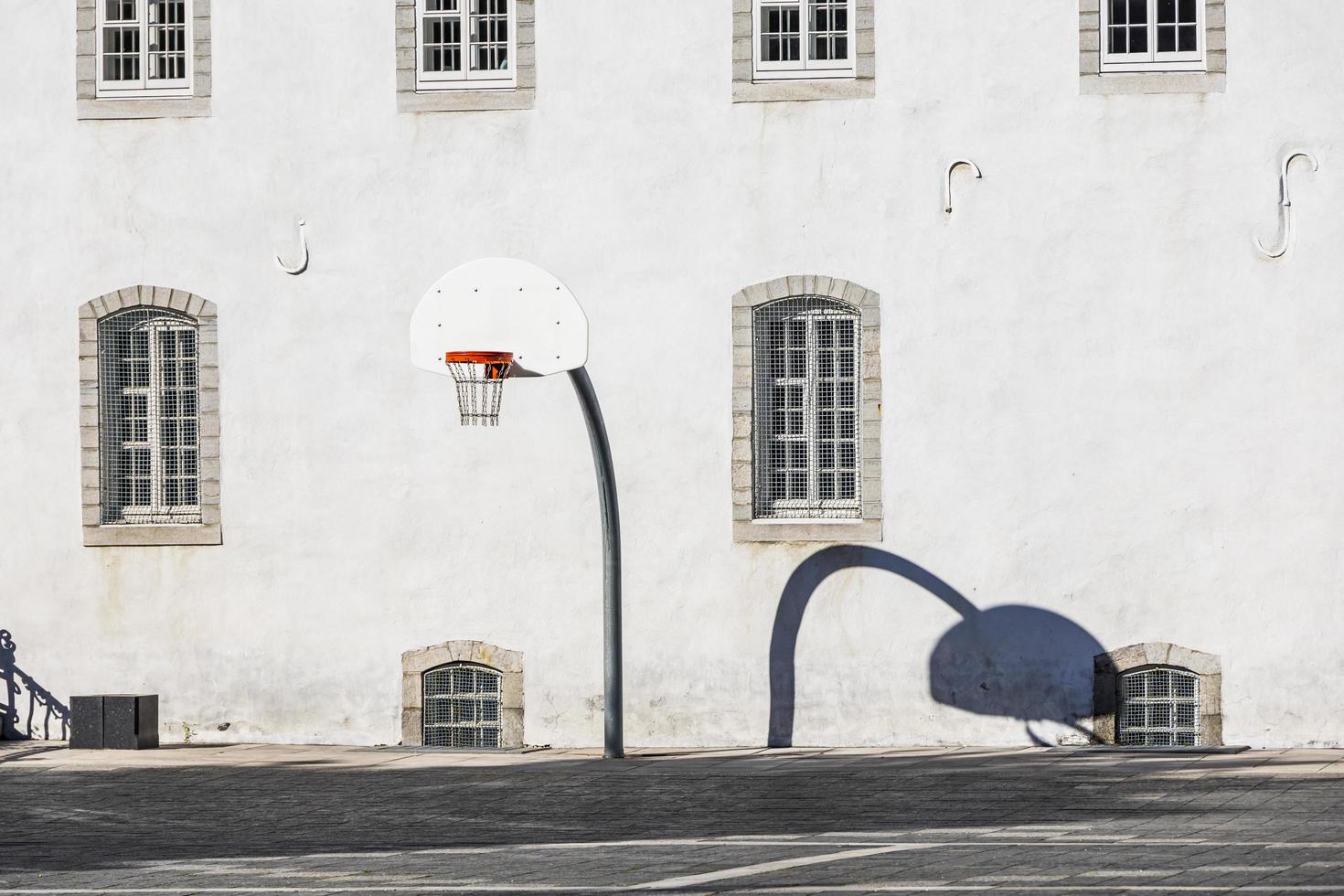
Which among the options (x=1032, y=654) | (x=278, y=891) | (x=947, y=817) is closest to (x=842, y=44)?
(x=1032, y=654)

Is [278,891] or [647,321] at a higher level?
[647,321]

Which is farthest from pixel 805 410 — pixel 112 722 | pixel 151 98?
pixel 112 722

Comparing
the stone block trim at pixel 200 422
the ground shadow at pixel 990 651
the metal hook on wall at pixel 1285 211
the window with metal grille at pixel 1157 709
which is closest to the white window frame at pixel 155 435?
the stone block trim at pixel 200 422

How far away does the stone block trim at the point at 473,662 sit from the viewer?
1623cm

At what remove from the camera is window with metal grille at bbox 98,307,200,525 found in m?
16.6

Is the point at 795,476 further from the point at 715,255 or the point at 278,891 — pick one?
the point at 278,891

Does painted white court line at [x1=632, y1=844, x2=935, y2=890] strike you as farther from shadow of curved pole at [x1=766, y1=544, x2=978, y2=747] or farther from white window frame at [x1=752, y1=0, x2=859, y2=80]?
white window frame at [x1=752, y1=0, x2=859, y2=80]

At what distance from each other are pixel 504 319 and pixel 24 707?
536 cm

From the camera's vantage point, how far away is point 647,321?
52.7 feet

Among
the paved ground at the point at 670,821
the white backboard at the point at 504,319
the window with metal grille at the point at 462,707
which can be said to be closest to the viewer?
the paved ground at the point at 670,821

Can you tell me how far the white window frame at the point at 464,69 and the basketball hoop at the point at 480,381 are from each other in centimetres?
240

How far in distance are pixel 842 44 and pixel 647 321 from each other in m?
2.62

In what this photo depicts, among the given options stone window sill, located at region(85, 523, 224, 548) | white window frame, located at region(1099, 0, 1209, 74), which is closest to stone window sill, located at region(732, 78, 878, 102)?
white window frame, located at region(1099, 0, 1209, 74)

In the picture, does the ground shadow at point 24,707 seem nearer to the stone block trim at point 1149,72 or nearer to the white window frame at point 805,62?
the white window frame at point 805,62
